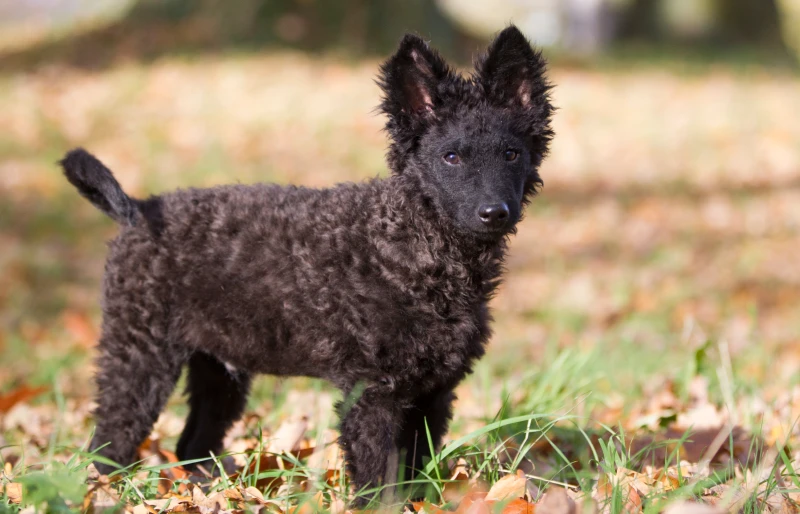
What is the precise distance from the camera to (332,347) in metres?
3.14

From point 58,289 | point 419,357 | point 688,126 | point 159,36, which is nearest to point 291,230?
point 419,357

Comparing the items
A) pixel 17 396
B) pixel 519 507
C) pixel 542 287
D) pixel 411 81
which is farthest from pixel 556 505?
pixel 542 287

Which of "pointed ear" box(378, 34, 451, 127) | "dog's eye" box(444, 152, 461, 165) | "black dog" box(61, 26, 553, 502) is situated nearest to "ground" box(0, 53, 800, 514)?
"black dog" box(61, 26, 553, 502)

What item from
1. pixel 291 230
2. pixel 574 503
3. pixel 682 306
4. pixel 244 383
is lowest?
pixel 682 306

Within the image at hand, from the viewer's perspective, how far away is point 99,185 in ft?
11.6

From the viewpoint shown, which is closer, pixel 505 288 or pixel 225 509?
pixel 225 509

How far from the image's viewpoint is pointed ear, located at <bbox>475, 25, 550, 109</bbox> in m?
3.29

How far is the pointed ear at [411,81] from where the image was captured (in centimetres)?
325

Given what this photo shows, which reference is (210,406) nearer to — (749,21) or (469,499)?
(469,499)

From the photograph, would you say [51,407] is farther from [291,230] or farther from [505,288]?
[505,288]

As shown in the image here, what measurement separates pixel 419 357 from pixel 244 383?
1.32m

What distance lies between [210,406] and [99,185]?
1233mm

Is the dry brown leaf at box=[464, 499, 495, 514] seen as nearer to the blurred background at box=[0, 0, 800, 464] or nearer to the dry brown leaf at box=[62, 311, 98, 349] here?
the blurred background at box=[0, 0, 800, 464]

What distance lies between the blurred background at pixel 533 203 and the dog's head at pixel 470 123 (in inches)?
34.0
